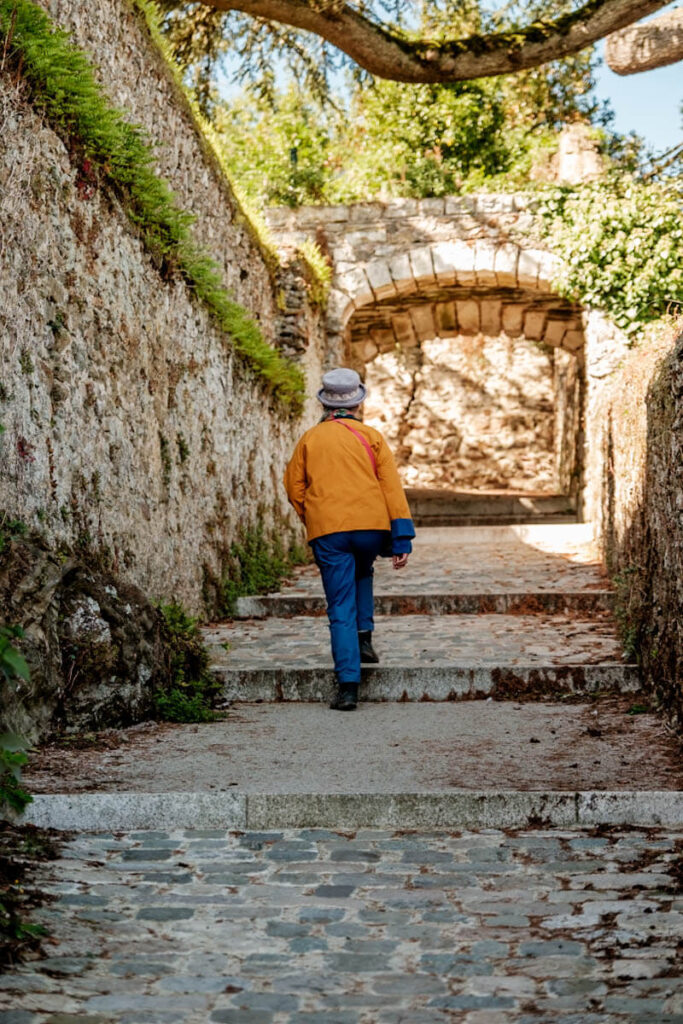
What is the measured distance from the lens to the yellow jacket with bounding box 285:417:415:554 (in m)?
5.85

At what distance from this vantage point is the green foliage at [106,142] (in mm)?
4961

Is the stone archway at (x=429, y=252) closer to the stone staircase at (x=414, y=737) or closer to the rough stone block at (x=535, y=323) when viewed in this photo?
the rough stone block at (x=535, y=323)

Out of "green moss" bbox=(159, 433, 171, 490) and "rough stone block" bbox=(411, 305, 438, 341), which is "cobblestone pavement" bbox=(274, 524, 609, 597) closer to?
"green moss" bbox=(159, 433, 171, 490)

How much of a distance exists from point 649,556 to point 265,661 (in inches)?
85.8

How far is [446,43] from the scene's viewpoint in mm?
8422

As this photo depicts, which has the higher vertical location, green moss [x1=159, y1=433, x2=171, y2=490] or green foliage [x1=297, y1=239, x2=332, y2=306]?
green foliage [x1=297, y1=239, x2=332, y2=306]

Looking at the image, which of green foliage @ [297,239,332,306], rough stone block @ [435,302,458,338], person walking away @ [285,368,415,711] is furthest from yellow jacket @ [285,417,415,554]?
rough stone block @ [435,302,458,338]

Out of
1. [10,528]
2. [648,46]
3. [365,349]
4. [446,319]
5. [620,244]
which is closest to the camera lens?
[10,528]

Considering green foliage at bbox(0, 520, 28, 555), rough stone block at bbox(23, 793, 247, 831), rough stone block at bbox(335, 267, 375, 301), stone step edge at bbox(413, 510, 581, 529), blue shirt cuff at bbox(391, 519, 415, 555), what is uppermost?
rough stone block at bbox(335, 267, 375, 301)

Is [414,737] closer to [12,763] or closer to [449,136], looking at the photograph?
[12,763]

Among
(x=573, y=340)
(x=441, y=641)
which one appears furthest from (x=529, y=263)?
(x=441, y=641)

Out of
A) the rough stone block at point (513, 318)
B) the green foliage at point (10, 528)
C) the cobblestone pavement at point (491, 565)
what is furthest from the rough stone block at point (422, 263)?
the green foliage at point (10, 528)

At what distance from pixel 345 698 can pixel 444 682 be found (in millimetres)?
607

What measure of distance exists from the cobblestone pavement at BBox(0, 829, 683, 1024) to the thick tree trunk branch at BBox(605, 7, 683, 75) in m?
6.81
